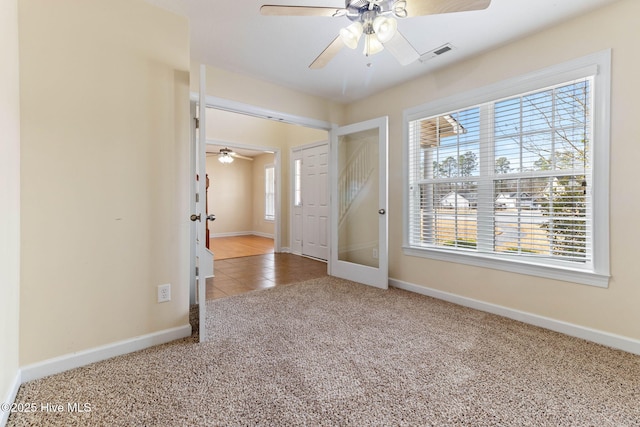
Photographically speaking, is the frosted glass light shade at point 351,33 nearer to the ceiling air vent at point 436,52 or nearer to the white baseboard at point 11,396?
the ceiling air vent at point 436,52

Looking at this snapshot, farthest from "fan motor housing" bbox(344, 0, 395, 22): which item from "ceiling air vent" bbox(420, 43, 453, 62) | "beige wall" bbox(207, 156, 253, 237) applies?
"beige wall" bbox(207, 156, 253, 237)

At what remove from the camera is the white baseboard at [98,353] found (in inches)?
66.4

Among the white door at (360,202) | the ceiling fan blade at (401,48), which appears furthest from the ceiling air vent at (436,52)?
the ceiling fan blade at (401,48)

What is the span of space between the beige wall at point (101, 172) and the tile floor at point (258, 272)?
129 cm

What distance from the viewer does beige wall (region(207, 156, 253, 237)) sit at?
8.48 m

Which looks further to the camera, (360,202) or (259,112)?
(360,202)

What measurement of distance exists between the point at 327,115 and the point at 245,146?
2.42 m

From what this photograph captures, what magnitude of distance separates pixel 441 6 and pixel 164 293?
254cm

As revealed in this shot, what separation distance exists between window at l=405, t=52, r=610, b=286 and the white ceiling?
41cm

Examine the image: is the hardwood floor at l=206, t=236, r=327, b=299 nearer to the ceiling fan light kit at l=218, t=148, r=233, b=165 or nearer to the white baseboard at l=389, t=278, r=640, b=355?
the white baseboard at l=389, t=278, r=640, b=355

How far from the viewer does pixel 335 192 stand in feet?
13.5

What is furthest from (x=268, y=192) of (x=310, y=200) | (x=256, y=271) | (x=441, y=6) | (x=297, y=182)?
(x=441, y=6)

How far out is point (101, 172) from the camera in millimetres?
1896

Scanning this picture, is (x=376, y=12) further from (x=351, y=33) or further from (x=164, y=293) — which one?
(x=164, y=293)
